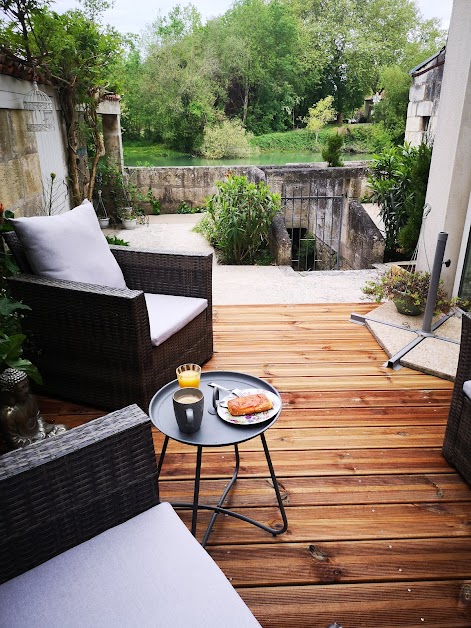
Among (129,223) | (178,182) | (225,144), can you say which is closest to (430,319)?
(129,223)

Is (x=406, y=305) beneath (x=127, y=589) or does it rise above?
beneath

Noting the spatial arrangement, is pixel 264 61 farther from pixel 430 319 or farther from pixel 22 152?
pixel 430 319

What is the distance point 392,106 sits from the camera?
1473cm

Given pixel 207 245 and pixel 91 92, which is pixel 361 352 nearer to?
pixel 207 245

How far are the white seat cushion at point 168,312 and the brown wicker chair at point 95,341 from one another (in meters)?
0.05

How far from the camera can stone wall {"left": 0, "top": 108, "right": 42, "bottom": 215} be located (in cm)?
294

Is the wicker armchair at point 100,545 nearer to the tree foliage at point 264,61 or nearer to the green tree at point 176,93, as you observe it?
the green tree at point 176,93

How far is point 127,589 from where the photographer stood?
2.94ft

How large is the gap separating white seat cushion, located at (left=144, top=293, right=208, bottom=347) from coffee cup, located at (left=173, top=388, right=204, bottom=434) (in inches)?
27.8

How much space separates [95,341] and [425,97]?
6.21 meters

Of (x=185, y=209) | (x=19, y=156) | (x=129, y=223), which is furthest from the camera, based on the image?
(x=185, y=209)

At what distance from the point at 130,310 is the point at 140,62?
84.2ft

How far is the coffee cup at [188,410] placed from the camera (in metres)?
1.35

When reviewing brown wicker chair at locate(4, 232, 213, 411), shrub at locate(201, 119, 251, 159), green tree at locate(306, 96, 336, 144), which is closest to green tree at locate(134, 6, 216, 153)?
shrub at locate(201, 119, 251, 159)
